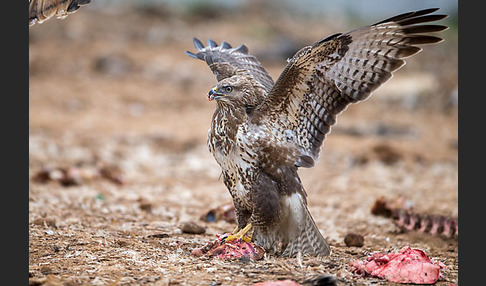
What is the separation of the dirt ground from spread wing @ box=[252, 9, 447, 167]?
1040mm

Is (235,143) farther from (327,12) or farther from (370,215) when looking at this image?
(327,12)

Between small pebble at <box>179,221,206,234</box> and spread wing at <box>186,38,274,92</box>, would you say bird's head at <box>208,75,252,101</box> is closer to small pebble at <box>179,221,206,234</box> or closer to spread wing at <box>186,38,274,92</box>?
spread wing at <box>186,38,274,92</box>

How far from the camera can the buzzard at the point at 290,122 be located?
4.23 meters

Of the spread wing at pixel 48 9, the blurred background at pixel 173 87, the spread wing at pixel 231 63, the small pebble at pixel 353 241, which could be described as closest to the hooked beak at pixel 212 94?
the spread wing at pixel 231 63

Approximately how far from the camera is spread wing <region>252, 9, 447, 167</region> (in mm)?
4137

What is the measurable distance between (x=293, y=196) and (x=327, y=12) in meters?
22.2

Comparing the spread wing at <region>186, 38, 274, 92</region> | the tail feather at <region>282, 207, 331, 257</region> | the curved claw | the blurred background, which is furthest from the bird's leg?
the blurred background

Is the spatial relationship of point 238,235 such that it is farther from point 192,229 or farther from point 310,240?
point 192,229

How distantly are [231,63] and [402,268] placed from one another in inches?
95.9

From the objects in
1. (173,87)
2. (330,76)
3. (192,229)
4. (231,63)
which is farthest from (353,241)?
(173,87)

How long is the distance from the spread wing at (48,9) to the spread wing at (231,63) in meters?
1.13

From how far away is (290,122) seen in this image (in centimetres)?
446

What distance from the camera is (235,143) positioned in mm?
4328

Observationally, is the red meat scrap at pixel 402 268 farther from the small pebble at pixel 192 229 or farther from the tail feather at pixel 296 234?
the small pebble at pixel 192 229
